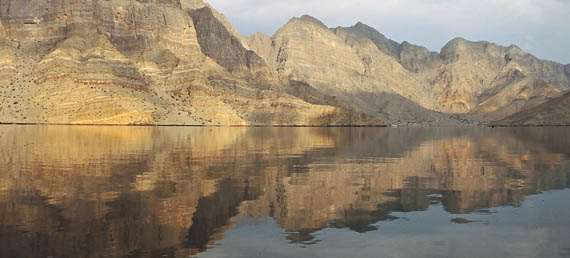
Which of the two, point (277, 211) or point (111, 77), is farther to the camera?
point (111, 77)

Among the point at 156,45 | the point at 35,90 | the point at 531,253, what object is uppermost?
the point at 156,45

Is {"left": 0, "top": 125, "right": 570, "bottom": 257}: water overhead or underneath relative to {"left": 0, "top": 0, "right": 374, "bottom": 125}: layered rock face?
underneath

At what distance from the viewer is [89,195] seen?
1909 centimetres

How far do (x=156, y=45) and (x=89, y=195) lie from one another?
183994 millimetres

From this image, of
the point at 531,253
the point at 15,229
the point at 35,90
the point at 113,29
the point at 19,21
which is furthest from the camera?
the point at 113,29

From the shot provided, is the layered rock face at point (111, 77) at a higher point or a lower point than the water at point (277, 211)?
higher

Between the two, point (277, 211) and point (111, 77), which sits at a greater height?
point (111, 77)

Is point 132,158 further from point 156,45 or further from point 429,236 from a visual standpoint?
point 156,45

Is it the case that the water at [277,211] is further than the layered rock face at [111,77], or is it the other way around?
the layered rock face at [111,77]

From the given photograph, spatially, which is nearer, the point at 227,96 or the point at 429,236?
the point at 429,236

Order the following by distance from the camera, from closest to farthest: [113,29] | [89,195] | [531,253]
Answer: [531,253]
[89,195]
[113,29]

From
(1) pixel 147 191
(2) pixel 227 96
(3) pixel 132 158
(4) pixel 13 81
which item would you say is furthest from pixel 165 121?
(1) pixel 147 191

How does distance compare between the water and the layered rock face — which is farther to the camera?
the layered rock face

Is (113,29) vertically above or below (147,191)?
above
